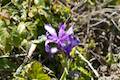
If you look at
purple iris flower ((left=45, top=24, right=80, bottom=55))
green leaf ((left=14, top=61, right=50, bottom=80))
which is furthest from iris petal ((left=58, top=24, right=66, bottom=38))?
green leaf ((left=14, top=61, right=50, bottom=80))

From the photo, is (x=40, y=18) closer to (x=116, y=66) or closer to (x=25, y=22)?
(x=25, y=22)

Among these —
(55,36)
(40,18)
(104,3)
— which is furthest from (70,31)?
(104,3)

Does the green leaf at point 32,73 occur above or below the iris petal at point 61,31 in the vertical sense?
below

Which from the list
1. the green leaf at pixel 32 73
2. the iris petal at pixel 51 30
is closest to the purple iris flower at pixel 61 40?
the iris petal at pixel 51 30

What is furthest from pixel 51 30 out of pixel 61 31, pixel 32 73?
pixel 32 73

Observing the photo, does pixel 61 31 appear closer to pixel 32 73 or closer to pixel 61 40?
pixel 61 40

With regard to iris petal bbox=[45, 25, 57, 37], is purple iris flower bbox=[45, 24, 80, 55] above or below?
below

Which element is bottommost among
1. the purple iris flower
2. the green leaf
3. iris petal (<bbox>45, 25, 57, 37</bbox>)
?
the green leaf

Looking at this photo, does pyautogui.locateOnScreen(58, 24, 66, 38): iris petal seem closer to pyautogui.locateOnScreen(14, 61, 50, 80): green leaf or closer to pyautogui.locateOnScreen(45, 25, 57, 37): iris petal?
pyautogui.locateOnScreen(45, 25, 57, 37): iris petal

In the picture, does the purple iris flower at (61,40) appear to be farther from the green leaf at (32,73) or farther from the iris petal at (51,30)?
the green leaf at (32,73)
